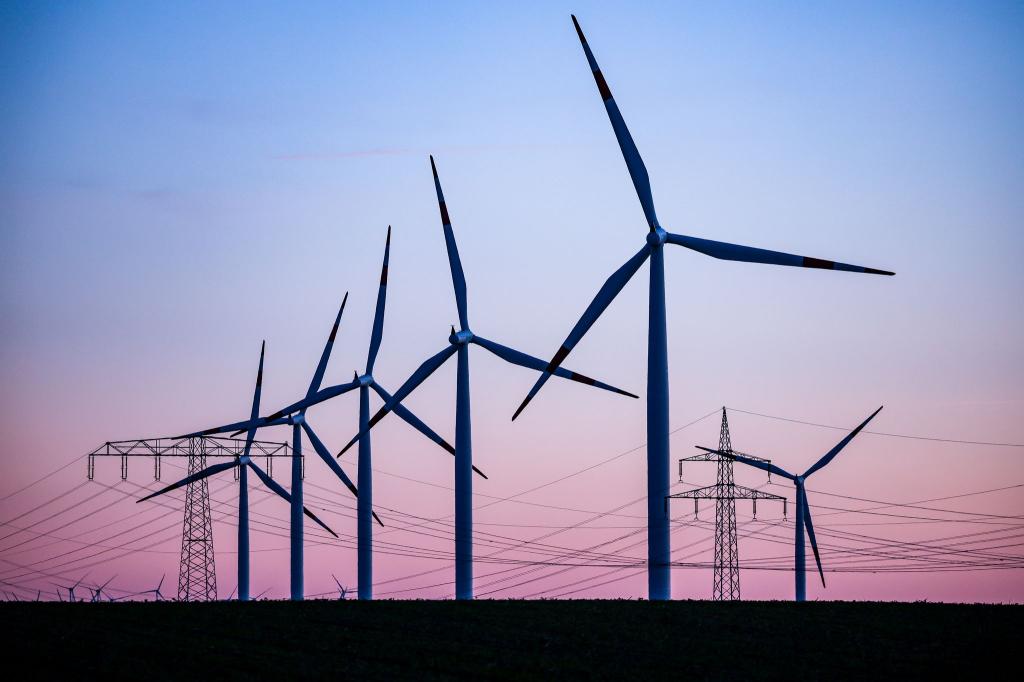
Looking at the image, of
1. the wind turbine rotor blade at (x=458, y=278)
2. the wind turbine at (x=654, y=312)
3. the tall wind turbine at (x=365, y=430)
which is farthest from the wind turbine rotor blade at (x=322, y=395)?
the wind turbine at (x=654, y=312)

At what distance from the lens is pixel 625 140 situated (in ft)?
271

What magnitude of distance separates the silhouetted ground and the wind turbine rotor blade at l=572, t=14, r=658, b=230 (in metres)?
21.9

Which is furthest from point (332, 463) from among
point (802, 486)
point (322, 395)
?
point (802, 486)

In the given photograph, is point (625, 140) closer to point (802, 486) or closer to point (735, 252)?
point (735, 252)

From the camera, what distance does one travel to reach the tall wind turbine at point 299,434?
11956 cm

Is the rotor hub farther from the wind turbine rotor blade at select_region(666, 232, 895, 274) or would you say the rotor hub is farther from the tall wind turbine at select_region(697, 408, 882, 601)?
the tall wind turbine at select_region(697, 408, 882, 601)

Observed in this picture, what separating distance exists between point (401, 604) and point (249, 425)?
43.3m

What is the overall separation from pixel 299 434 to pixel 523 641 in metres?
70.4

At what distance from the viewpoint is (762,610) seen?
237ft

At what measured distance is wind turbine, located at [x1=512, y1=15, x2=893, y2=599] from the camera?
7381 centimetres

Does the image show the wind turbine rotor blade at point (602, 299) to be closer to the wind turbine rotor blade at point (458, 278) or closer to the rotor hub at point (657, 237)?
the rotor hub at point (657, 237)

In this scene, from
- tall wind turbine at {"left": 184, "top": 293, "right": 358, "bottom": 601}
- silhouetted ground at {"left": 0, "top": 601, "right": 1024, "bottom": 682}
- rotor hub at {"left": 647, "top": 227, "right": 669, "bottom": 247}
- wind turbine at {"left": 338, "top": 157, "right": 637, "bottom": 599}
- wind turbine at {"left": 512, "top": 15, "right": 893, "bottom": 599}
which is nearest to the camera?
silhouetted ground at {"left": 0, "top": 601, "right": 1024, "bottom": 682}

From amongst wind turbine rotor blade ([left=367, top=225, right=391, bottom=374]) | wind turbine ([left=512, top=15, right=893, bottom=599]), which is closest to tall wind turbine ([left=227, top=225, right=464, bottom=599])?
wind turbine rotor blade ([left=367, top=225, right=391, bottom=374])

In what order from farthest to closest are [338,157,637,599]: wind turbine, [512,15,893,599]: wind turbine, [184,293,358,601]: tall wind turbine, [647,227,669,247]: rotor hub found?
1. [184,293,358,601]: tall wind turbine
2. [338,157,637,599]: wind turbine
3. [647,227,669,247]: rotor hub
4. [512,15,893,599]: wind turbine
